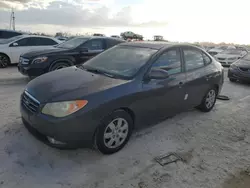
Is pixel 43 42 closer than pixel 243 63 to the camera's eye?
No

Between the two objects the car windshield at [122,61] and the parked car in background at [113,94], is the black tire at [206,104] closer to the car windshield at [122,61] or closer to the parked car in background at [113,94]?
the parked car in background at [113,94]

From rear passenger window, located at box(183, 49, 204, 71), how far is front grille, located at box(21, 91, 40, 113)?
2738 millimetres

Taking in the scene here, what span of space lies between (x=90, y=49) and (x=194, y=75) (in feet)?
14.3

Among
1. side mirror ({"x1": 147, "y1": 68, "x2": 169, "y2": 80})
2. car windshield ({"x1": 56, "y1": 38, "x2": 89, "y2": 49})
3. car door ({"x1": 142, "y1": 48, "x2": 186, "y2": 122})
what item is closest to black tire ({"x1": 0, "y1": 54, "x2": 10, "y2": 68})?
car windshield ({"x1": 56, "y1": 38, "x2": 89, "y2": 49})

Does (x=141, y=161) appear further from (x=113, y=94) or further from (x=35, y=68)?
(x=35, y=68)

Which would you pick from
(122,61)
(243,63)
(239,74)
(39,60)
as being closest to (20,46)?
(39,60)

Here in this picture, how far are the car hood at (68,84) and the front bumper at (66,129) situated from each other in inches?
10.3

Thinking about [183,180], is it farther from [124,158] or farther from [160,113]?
[160,113]

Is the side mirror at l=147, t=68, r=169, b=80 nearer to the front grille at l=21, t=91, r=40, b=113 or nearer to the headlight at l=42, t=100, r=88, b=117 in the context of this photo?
the headlight at l=42, t=100, r=88, b=117

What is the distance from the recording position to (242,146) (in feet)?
12.1

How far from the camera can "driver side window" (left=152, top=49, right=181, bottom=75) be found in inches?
144

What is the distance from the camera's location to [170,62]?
3.86m

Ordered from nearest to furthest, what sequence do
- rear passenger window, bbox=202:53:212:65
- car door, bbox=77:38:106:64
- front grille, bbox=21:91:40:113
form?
front grille, bbox=21:91:40:113 < rear passenger window, bbox=202:53:212:65 < car door, bbox=77:38:106:64

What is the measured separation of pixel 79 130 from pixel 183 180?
1.46 metres
